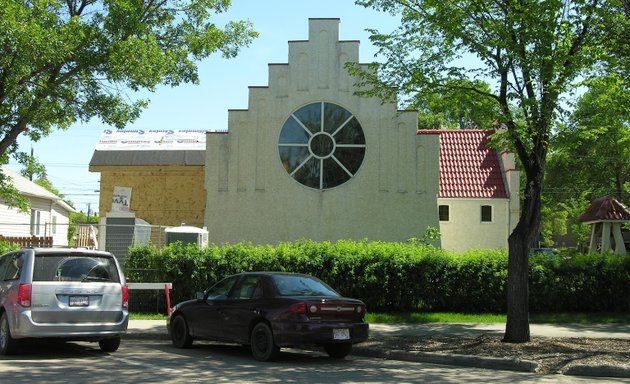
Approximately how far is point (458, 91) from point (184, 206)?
61.0 feet

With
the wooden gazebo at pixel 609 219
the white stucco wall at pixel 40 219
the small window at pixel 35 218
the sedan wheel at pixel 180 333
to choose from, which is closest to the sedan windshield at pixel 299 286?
the sedan wheel at pixel 180 333

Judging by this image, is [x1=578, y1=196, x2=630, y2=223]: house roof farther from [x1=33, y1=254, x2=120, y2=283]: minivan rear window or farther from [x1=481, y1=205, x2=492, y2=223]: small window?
[x1=33, y1=254, x2=120, y2=283]: minivan rear window

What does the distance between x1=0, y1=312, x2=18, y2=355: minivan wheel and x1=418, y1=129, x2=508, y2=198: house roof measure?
23.4 meters

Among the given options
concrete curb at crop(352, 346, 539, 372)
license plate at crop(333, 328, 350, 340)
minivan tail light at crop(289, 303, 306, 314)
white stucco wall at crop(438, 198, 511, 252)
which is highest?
white stucco wall at crop(438, 198, 511, 252)

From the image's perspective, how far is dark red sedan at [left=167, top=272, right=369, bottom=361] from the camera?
1108 cm

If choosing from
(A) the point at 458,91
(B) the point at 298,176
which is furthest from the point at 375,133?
(A) the point at 458,91

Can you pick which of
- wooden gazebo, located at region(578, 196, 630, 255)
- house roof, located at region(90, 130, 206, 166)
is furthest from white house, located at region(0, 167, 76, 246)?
wooden gazebo, located at region(578, 196, 630, 255)

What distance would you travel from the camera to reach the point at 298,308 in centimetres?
1109

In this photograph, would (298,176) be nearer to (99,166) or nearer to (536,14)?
(99,166)

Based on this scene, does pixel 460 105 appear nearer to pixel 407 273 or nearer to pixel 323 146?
pixel 407 273

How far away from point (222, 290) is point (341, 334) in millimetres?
2635

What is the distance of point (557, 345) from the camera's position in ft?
41.4

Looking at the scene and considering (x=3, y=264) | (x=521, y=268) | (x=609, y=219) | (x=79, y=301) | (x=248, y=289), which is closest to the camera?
(x=79, y=301)

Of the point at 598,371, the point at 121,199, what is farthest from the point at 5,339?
the point at 121,199
